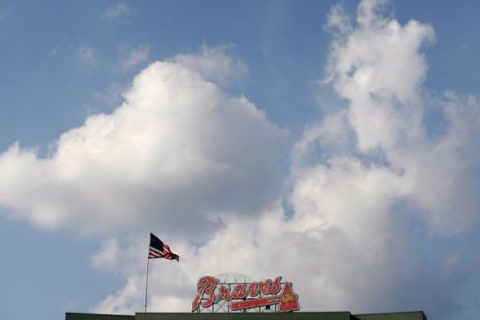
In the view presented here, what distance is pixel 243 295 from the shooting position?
17650 cm

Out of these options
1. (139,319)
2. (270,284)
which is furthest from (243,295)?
(139,319)

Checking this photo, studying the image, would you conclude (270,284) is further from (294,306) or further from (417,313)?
(417,313)

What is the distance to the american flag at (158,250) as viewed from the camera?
574ft

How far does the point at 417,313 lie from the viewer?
568 ft

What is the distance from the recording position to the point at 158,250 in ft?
577

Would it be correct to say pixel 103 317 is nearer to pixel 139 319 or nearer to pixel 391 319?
pixel 139 319

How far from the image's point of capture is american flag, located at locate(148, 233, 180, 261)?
574 feet

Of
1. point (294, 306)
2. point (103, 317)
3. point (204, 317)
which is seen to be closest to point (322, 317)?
point (294, 306)

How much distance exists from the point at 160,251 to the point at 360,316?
3173cm

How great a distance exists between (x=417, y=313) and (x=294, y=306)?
18341 mm

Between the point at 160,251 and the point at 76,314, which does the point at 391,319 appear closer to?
the point at 160,251

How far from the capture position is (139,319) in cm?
17562

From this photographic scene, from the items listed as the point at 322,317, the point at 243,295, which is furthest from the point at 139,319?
the point at 322,317

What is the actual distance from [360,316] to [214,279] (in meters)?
23.0
